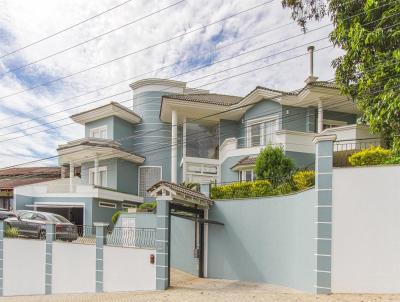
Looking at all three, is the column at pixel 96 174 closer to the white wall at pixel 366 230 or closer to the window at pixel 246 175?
the window at pixel 246 175

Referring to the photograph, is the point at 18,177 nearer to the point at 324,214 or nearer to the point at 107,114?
the point at 107,114

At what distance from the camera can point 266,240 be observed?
11734mm

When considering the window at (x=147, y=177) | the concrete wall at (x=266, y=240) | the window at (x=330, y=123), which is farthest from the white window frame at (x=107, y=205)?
the window at (x=330, y=123)

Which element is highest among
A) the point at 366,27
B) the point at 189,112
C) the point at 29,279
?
the point at 366,27

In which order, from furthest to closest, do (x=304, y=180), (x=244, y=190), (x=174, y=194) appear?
(x=244, y=190) < (x=304, y=180) < (x=174, y=194)

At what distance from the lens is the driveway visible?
28.5 ft

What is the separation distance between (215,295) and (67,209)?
17331mm

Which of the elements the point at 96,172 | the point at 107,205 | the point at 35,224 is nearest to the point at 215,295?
the point at 35,224

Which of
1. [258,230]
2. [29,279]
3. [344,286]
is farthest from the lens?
[29,279]

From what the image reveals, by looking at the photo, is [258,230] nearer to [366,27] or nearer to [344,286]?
[344,286]

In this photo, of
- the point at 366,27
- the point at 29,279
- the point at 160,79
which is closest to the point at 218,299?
the point at 29,279

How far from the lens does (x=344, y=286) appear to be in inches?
349

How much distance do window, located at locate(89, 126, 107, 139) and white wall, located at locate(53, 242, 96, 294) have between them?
470 inches

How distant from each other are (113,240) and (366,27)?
12004mm
